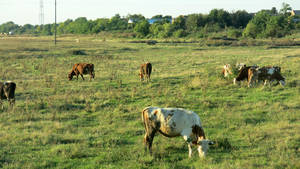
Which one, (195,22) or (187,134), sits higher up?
(195,22)

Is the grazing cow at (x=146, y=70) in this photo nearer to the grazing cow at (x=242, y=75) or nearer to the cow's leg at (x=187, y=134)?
the grazing cow at (x=242, y=75)

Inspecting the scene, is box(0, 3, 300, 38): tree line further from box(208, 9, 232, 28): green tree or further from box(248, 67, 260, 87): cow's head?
box(248, 67, 260, 87): cow's head

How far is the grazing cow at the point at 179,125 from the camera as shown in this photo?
7.60 m

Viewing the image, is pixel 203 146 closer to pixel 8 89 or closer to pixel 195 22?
pixel 8 89

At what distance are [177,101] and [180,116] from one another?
6.12 meters

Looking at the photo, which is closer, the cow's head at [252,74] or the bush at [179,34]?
the cow's head at [252,74]

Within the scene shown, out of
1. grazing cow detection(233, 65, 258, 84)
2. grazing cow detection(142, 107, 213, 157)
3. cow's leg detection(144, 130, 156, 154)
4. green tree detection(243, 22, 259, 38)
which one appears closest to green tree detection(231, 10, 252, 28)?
green tree detection(243, 22, 259, 38)

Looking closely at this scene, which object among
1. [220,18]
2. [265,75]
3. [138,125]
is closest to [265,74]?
[265,75]

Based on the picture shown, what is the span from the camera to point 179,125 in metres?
7.72

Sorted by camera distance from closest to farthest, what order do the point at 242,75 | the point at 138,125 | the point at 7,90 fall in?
the point at 138,125, the point at 7,90, the point at 242,75

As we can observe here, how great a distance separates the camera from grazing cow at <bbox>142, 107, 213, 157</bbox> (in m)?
7.60

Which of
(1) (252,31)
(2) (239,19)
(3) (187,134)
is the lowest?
(3) (187,134)

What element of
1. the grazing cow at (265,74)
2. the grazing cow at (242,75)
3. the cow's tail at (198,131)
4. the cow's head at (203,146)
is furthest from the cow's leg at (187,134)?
the grazing cow at (242,75)

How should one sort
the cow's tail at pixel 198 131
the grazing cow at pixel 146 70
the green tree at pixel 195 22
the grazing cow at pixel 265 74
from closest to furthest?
the cow's tail at pixel 198 131 < the grazing cow at pixel 265 74 < the grazing cow at pixel 146 70 < the green tree at pixel 195 22
